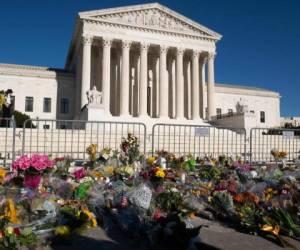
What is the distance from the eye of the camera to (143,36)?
39.8 meters

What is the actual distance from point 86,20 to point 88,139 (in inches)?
1053

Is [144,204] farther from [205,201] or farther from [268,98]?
[268,98]

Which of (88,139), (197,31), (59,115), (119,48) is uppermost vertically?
(197,31)

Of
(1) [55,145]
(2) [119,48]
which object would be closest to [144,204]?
(1) [55,145]

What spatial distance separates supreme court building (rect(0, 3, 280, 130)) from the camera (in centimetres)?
3769

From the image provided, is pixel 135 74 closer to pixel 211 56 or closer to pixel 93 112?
pixel 211 56

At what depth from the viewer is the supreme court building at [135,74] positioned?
37.7 m

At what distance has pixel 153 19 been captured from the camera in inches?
1609

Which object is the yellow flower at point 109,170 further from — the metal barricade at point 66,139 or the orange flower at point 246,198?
the orange flower at point 246,198

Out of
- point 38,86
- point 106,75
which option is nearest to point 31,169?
point 106,75

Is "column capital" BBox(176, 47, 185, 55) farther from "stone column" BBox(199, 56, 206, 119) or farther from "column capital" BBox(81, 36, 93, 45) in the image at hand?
"column capital" BBox(81, 36, 93, 45)

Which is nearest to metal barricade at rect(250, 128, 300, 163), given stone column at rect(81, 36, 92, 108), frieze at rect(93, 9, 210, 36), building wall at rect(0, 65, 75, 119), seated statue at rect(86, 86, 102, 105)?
seated statue at rect(86, 86, 102, 105)

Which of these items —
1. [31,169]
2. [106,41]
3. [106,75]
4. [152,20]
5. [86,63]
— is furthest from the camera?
[152,20]

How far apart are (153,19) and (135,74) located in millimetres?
7322
